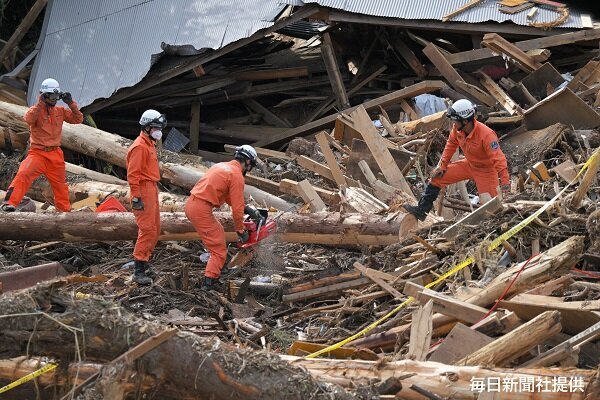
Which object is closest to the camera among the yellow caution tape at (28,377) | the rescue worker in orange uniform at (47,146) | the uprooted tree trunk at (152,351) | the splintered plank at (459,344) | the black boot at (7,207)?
the uprooted tree trunk at (152,351)

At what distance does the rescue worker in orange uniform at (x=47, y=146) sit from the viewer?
37.9 ft

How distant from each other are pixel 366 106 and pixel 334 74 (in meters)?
1.33

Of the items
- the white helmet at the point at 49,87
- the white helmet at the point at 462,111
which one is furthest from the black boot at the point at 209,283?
the white helmet at the point at 49,87

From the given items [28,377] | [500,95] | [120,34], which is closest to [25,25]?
[120,34]

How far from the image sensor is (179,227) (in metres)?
10.6

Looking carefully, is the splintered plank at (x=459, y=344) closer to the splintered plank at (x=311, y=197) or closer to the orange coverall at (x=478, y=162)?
the orange coverall at (x=478, y=162)

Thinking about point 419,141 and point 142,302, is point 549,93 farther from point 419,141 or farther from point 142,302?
point 142,302

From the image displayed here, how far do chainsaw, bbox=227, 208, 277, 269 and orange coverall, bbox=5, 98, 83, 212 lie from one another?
280 cm

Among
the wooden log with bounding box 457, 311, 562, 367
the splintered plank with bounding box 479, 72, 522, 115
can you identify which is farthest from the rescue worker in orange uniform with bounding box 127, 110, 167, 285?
the splintered plank with bounding box 479, 72, 522, 115

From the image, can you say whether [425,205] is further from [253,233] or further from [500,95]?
[500,95]

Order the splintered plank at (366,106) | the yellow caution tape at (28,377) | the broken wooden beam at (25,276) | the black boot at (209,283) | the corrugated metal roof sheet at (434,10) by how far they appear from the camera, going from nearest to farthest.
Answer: the yellow caution tape at (28,377) → the broken wooden beam at (25,276) → the black boot at (209,283) → the corrugated metal roof sheet at (434,10) → the splintered plank at (366,106)

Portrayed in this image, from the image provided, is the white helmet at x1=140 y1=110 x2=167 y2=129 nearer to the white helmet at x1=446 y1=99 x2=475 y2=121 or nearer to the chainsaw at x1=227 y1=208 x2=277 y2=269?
the chainsaw at x1=227 y1=208 x2=277 y2=269

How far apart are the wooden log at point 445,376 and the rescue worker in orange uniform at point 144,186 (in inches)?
168

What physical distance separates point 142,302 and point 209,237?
0.96 m
